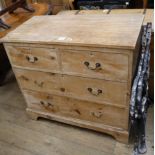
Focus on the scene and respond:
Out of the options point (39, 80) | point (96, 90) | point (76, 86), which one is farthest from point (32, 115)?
point (96, 90)

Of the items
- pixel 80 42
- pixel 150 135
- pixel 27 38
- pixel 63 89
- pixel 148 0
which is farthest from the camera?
pixel 148 0

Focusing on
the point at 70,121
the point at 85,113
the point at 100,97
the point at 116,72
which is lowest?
the point at 70,121

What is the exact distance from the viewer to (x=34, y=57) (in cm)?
127

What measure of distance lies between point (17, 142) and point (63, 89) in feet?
1.86

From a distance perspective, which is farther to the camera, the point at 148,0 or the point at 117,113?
the point at 148,0

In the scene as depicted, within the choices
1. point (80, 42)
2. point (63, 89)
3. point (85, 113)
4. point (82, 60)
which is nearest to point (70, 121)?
point (85, 113)

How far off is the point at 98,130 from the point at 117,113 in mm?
242

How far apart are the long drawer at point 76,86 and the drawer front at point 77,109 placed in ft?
0.19

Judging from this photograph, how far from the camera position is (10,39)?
124 centimetres

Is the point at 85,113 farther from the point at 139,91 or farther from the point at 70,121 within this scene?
the point at 139,91

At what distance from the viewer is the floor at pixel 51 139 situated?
1.40m

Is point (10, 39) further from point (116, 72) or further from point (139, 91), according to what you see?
point (139, 91)

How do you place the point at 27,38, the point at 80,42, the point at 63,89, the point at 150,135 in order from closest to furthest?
1. the point at 80,42
2. the point at 27,38
3. the point at 63,89
4. the point at 150,135

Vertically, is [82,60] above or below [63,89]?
above
